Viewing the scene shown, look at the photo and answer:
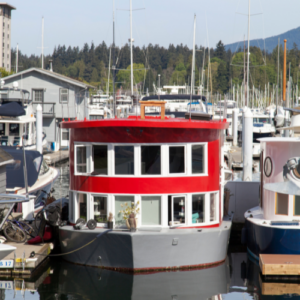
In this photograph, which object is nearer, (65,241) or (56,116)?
(65,241)

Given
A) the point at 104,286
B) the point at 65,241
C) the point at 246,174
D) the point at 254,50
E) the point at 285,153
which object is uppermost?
the point at 254,50

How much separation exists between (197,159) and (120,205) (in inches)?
97.5

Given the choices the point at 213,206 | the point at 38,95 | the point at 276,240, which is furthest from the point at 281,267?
the point at 38,95

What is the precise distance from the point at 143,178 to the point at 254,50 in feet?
382

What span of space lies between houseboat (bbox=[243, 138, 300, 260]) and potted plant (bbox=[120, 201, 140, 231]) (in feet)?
12.0

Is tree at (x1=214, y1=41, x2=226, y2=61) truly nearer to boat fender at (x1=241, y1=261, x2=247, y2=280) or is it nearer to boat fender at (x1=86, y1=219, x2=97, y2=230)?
boat fender at (x1=241, y1=261, x2=247, y2=280)

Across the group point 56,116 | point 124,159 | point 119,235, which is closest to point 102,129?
point 124,159

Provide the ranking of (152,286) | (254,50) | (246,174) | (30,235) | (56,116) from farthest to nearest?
1. (254,50)
2. (56,116)
3. (246,174)
4. (30,235)
5. (152,286)

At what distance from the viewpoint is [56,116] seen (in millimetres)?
48000

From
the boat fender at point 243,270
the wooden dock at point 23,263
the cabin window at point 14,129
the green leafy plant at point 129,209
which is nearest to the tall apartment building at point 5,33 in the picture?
the cabin window at point 14,129

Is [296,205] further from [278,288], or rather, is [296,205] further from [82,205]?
[82,205]

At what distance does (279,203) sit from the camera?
14336mm

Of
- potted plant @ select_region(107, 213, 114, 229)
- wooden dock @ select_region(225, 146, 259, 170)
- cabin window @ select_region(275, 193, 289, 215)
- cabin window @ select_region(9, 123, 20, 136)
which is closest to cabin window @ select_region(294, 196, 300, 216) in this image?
cabin window @ select_region(275, 193, 289, 215)

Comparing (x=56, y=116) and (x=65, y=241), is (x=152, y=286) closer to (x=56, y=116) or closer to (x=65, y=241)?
(x=65, y=241)
